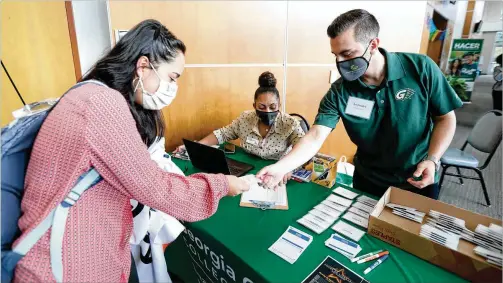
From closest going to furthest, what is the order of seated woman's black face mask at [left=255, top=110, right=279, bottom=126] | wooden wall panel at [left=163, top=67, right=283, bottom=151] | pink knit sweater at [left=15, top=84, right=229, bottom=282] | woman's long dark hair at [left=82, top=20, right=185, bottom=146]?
pink knit sweater at [left=15, top=84, right=229, bottom=282] < woman's long dark hair at [left=82, top=20, right=185, bottom=146] < seated woman's black face mask at [left=255, top=110, right=279, bottom=126] < wooden wall panel at [left=163, top=67, right=283, bottom=151]

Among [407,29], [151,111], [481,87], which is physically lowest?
[481,87]

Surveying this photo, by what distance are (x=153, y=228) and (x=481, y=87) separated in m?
13.5

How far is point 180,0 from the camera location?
7.06 feet

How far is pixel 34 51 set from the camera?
1.75 metres

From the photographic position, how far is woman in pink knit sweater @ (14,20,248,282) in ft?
2.06

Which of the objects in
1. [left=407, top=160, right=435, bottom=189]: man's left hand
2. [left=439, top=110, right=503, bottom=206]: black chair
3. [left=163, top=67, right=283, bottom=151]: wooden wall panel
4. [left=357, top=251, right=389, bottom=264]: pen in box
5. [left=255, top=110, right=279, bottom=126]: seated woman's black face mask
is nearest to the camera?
[left=357, top=251, right=389, bottom=264]: pen in box

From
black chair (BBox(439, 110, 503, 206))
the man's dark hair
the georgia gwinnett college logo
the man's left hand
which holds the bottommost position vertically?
black chair (BBox(439, 110, 503, 206))

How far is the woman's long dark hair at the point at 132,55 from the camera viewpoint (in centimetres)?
85

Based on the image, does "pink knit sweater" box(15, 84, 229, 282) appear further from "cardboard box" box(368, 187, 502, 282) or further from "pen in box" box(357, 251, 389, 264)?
"cardboard box" box(368, 187, 502, 282)

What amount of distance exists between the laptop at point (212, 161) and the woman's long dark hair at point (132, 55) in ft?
1.87

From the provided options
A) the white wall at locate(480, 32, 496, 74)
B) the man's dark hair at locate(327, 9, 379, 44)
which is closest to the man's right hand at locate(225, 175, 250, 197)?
the man's dark hair at locate(327, 9, 379, 44)

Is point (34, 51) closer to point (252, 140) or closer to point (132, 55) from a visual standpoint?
point (132, 55)

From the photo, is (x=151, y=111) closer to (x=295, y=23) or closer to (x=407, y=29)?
(x=295, y=23)

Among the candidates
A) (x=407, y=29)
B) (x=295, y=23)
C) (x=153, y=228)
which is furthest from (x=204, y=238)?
(x=407, y=29)
